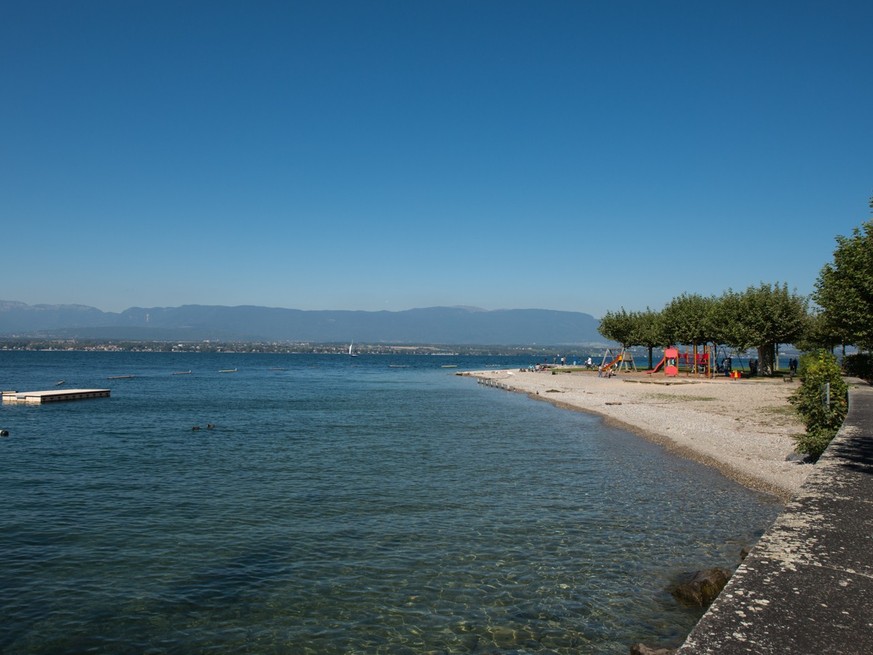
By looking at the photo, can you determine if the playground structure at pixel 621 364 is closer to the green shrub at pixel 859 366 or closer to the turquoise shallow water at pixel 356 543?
the green shrub at pixel 859 366

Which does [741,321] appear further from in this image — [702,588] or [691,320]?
[702,588]

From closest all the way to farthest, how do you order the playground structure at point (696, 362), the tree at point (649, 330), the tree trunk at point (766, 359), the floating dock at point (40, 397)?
the floating dock at point (40, 397), the tree trunk at point (766, 359), the playground structure at point (696, 362), the tree at point (649, 330)

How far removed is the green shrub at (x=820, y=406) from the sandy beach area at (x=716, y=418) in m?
0.91

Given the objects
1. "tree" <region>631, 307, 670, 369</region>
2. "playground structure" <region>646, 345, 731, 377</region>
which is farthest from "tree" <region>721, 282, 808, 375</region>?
"tree" <region>631, 307, 670, 369</region>

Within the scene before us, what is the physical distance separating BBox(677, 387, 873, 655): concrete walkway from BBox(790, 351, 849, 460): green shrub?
11893 mm

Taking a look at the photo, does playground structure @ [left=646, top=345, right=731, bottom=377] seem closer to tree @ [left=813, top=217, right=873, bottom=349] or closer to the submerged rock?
tree @ [left=813, top=217, right=873, bottom=349]

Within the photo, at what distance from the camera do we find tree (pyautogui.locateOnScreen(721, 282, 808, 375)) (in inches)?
2331

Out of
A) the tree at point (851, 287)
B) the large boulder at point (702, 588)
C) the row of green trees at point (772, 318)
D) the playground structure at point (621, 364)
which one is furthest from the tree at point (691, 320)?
the large boulder at point (702, 588)

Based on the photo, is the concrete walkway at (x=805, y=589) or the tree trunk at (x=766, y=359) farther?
the tree trunk at (x=766, y=359)

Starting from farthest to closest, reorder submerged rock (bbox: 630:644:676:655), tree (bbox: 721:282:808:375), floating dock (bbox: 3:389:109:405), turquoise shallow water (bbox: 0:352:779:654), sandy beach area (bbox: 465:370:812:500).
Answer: tree (bbox: 721:282:808:375) → floating dock (bbox: 3:389:109:405) → sandy beach area (bbox: 465:370:812:500) → turquoise shallow water (bbox: 0:352:779:654) → submerged rock (bbox: 630:644:676:655)

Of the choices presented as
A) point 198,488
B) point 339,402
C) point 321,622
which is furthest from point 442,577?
point 339,402

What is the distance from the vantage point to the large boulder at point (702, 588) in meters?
11.3

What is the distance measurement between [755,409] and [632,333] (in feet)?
178

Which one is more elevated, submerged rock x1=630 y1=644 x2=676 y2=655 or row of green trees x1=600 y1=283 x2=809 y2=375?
row of green trees x1=600 y1=283 x2=809 y2=375
